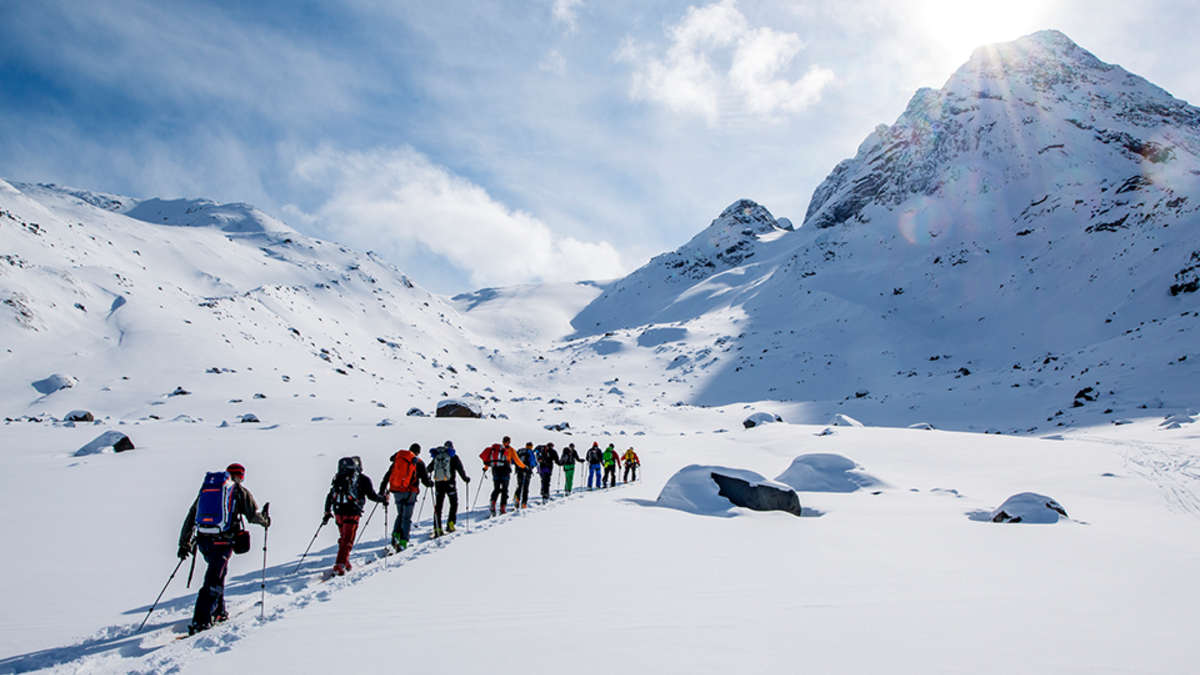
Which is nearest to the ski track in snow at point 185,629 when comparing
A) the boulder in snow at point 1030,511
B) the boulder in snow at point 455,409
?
the boulder in snow at point 1030,511

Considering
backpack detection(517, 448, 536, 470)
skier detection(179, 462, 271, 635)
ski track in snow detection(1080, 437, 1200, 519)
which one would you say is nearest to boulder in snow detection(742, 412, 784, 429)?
ski track in snow detection(1080, 437, 1200, 519)

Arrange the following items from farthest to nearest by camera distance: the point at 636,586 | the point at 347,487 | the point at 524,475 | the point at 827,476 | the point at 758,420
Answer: the point at 758,420, the point at 827,476, the point at 524,475, the point at 347,487, the point at 636,586

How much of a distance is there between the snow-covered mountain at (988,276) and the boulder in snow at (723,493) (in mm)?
31352

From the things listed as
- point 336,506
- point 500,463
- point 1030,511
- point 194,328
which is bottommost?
point 1030,511

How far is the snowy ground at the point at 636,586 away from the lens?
4480 millimetres

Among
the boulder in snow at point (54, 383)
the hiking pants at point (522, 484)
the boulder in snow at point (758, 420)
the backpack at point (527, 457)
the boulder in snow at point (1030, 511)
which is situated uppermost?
the boulder in snow at point (54, 383)

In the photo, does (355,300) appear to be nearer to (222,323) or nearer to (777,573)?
(222,323)

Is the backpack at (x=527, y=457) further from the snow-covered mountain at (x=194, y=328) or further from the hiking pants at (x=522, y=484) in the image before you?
the snow-covered mountain at (x=194, y=328)

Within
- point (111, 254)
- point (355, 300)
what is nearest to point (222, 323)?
point (111, 254)

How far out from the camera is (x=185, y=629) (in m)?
5.86

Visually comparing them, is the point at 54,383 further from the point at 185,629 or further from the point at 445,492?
the point at 185,629

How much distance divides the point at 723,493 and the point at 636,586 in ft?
25.1

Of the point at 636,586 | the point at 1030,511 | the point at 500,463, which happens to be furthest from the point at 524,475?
the point at 1030,511

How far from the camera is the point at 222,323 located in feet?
153
